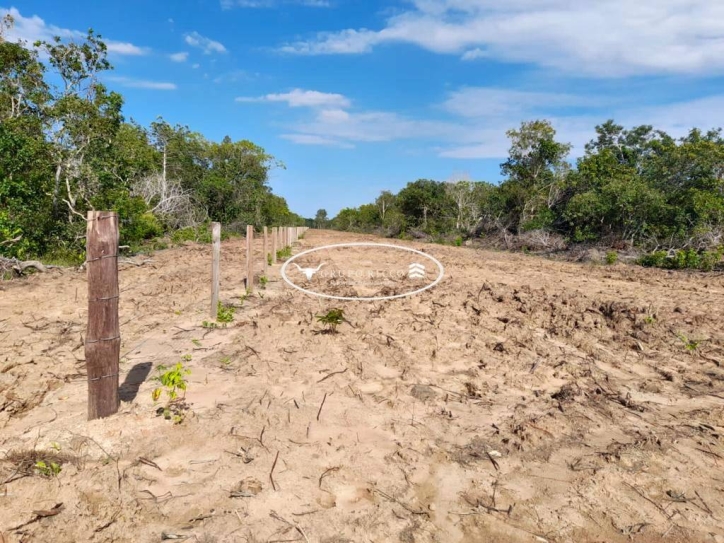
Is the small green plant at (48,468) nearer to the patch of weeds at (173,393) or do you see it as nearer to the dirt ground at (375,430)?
the dirt ground at (375,430)

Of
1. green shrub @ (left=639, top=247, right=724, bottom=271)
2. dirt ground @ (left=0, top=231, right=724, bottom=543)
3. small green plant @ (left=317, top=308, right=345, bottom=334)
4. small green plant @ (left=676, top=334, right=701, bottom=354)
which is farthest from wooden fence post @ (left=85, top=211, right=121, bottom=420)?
green shrub @ (left=639, top=247, right=724, bottom=271)

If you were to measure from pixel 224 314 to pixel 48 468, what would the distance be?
3.65m

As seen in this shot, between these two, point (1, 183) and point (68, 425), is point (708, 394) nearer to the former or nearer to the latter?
point (68, 425)

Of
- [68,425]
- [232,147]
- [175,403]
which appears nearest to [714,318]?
[175,403]

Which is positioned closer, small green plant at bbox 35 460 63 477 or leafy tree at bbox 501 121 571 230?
small green plant at bbox 35 460 63 477

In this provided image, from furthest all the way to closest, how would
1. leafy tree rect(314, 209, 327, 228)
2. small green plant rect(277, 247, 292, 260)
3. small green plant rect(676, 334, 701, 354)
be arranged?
1. leafy tree rect(314, 209, 327, 228)
2. small green plant rect(277, 247, 292, 260)
3. small green plant rect(676, 334, 701, 354)

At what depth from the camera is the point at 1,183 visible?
9273mm

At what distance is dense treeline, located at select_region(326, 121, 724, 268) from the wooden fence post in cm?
1498

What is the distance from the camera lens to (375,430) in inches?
134

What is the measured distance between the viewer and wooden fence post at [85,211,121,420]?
10.3 feet

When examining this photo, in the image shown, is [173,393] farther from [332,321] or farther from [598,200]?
[598,200]

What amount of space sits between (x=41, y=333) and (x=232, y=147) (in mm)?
29025

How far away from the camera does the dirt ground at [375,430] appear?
95.3 inches

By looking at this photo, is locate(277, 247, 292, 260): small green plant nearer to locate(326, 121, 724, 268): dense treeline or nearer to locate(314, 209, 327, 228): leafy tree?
locate(326, 121, 724, 268): dense treeline
